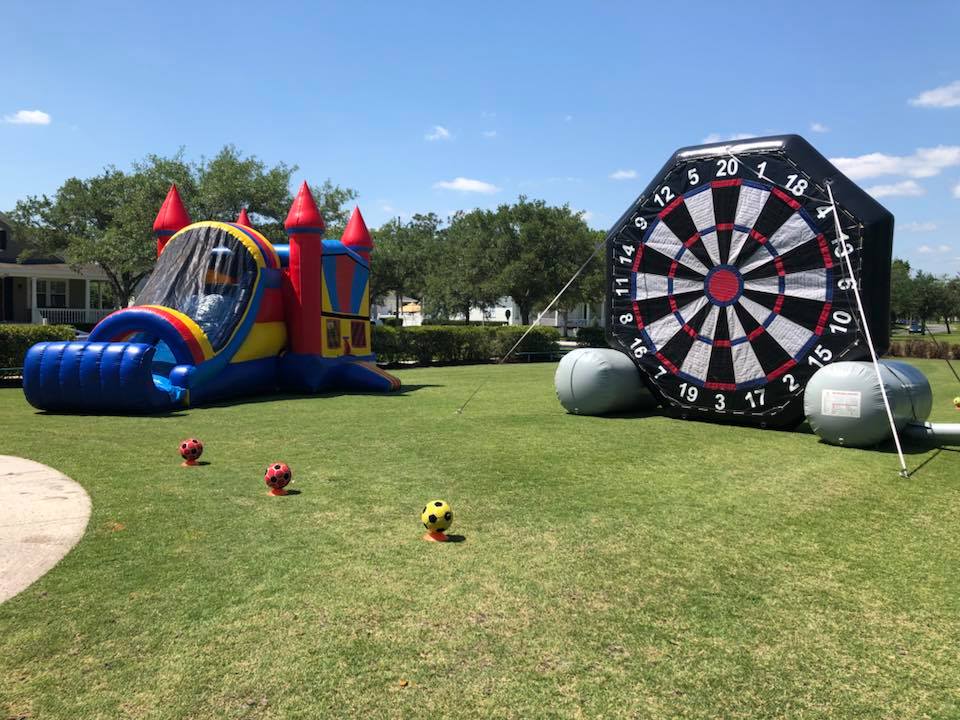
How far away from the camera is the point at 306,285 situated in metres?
15.4

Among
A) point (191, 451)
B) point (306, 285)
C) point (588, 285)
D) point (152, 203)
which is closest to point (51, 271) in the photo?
point (152, 203)

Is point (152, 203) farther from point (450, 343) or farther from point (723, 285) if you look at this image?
point (723, 285)

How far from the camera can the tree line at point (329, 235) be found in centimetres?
2908

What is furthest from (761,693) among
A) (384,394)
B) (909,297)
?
(909,297)

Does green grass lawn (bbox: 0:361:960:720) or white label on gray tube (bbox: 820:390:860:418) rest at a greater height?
white label on gray tube (bbox: 820:390:860:418)

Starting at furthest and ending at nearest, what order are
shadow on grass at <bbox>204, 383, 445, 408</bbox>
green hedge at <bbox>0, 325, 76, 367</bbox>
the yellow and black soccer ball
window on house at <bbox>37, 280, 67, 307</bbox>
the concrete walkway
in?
1. window on house at <bbox>37, 280, 67, 307</bbox>
2. green hedge at <bbox>0, 325, 76, 367</bbox>
3. shadow on grass at <bbox>204, 383, 445, 408</bbox>
4. the yellow and black soccer ball
5. the concrete walkway

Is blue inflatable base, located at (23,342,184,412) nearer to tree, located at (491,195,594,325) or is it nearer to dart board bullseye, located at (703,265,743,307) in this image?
dart board bullseye, located at (703,265,743,307)

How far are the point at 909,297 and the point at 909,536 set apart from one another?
247ft

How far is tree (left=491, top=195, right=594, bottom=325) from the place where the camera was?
4138 centimetres

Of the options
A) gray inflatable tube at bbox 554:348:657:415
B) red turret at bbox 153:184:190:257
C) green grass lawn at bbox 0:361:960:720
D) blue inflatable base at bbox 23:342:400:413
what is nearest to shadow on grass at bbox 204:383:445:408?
blue inflatable base at bbox 23:342:400:413

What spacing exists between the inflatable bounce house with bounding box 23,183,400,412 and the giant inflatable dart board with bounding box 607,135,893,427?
7040 millimetres

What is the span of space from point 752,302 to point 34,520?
29.8 ft

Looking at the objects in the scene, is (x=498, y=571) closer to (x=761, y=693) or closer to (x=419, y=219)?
(x=761, y=693)

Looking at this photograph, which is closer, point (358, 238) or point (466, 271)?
point (358, 238)
